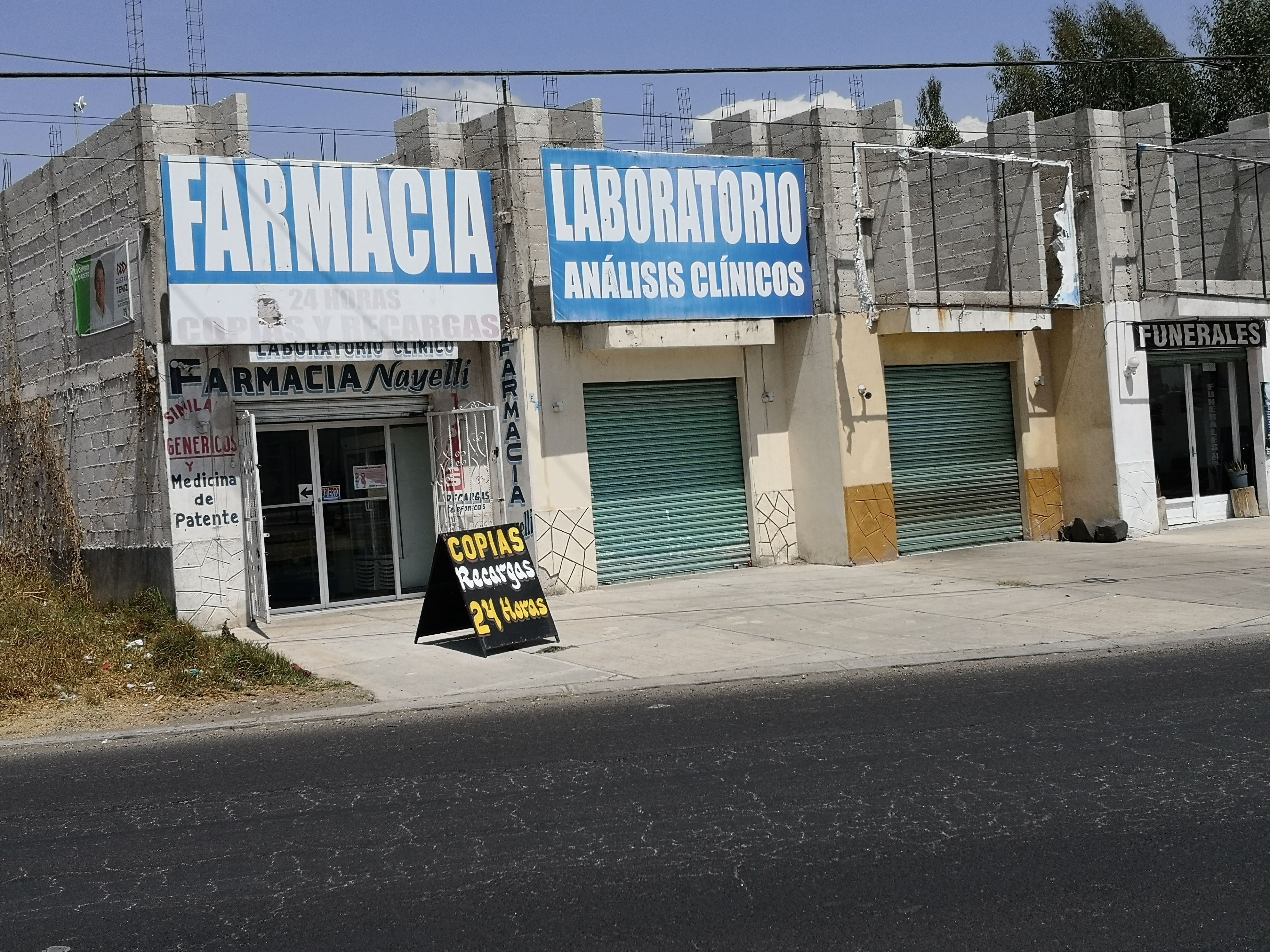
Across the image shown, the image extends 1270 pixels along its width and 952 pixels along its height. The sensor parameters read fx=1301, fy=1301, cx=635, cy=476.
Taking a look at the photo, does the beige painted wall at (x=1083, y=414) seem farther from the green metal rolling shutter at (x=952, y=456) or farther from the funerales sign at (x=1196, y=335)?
the green metal rolling shutter at (x=952, y=456)

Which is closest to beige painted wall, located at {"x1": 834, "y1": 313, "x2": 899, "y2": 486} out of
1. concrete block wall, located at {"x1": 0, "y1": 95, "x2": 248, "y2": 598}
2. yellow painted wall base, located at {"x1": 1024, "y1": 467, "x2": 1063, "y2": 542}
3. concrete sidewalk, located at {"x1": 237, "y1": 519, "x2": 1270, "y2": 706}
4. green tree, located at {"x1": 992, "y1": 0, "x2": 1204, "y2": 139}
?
concrete sidewalk, located at {"x1": 237, "y1": 519, "x2": 1270, "y2": 706}

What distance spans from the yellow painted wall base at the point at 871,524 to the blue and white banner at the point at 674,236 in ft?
8.61

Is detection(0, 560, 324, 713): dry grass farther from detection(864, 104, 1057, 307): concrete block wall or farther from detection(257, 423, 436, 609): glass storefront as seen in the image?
detection(864, 104, 1057, 307): concrete block wall

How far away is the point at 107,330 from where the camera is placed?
15.2m

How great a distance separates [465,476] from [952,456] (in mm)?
7605

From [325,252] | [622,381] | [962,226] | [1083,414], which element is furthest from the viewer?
[962,226]

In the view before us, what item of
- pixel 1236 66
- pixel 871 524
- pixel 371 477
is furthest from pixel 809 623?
pixel 1236 66

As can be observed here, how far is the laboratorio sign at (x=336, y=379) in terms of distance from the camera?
48.2 ft

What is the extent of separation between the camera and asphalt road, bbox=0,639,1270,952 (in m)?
5.03

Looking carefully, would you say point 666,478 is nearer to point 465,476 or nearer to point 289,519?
point 465,476

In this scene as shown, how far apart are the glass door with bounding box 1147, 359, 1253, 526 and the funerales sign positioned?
51cm

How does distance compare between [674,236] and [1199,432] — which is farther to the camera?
[1199,432]

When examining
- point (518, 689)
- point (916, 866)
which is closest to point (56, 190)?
point (518, 689)

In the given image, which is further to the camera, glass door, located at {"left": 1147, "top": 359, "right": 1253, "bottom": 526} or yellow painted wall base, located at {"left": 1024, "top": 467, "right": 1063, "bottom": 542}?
glass door, located at {"left": 1147, "top": 359, "right": 1253, "bottom": 526}
